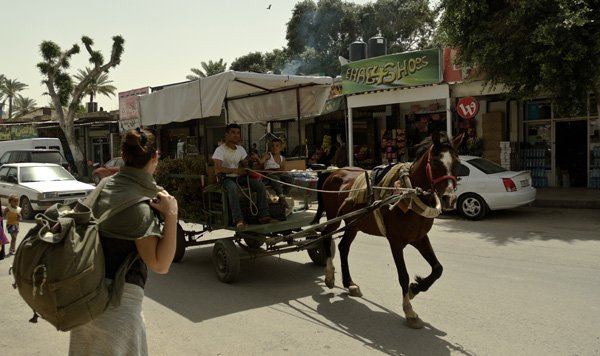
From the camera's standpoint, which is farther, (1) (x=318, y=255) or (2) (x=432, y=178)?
(1) (x=318, y=255)

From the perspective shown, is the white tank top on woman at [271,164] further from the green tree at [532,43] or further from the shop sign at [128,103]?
the shop sign at [128,103]

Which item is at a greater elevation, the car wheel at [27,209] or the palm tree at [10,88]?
the palm tree at [10,88]

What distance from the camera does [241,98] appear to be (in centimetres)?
958

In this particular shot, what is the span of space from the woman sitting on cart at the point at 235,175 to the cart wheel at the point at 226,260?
0.30 metres

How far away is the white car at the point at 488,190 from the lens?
1148 centimetres

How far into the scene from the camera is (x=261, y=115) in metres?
9.38

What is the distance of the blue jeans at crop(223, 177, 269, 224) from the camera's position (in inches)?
259

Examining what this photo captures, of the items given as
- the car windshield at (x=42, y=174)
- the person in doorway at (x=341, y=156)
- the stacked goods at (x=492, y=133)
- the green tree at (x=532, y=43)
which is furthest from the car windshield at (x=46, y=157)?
the stacked goods at (x=492, y=133)

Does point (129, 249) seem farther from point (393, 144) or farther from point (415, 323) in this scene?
point (393, 144)

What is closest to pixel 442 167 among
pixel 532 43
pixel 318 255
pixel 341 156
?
pixel 318 255

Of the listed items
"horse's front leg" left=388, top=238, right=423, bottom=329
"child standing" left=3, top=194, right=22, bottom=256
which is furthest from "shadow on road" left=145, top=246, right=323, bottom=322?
"child standing" left=3, top=194, right=22, bottom=256

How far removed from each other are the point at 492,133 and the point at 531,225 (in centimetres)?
708

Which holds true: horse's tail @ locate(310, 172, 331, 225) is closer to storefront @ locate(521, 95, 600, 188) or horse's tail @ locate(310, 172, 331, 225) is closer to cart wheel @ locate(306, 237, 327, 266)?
cart wheel @ locate(306, 237, 327, 266)

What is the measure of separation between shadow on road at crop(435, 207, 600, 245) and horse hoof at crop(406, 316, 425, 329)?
472 cm
